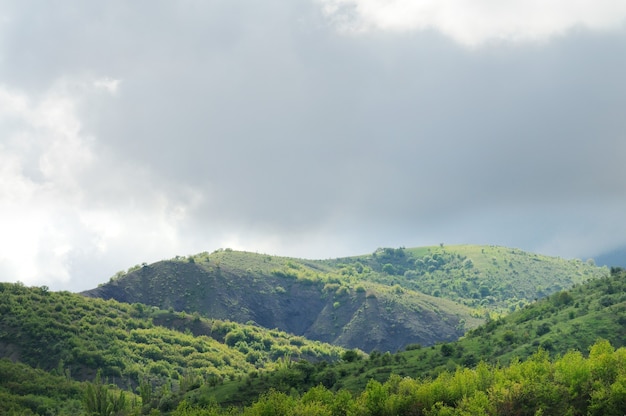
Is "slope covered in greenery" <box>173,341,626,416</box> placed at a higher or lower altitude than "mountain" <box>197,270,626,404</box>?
lower

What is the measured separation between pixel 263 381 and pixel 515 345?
2138 inches

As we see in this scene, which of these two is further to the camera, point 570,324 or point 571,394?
point 570,324

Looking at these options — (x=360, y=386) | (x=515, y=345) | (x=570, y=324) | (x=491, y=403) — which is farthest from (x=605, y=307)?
(x=491, y=403)

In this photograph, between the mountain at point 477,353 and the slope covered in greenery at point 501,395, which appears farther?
the mountain at point 477,353

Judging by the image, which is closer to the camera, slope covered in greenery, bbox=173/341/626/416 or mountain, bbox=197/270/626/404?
slope covered in greenery, bbox=173/341/626/416

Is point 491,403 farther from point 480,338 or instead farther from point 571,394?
point 480,338

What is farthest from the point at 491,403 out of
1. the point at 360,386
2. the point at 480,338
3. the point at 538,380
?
the point at 480,338

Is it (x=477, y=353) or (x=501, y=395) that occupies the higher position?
(x=477, y=353)

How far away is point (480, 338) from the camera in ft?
653

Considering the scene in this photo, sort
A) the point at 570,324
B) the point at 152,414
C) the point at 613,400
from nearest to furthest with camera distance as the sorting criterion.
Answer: the point at 613,400
the point at 152,414
the point at 570,324

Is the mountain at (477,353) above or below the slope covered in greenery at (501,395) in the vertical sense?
above

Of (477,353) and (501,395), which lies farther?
(477,353)

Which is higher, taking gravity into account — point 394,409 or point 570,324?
point 570,324

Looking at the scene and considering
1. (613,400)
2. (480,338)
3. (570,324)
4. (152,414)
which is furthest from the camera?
(480,338)
